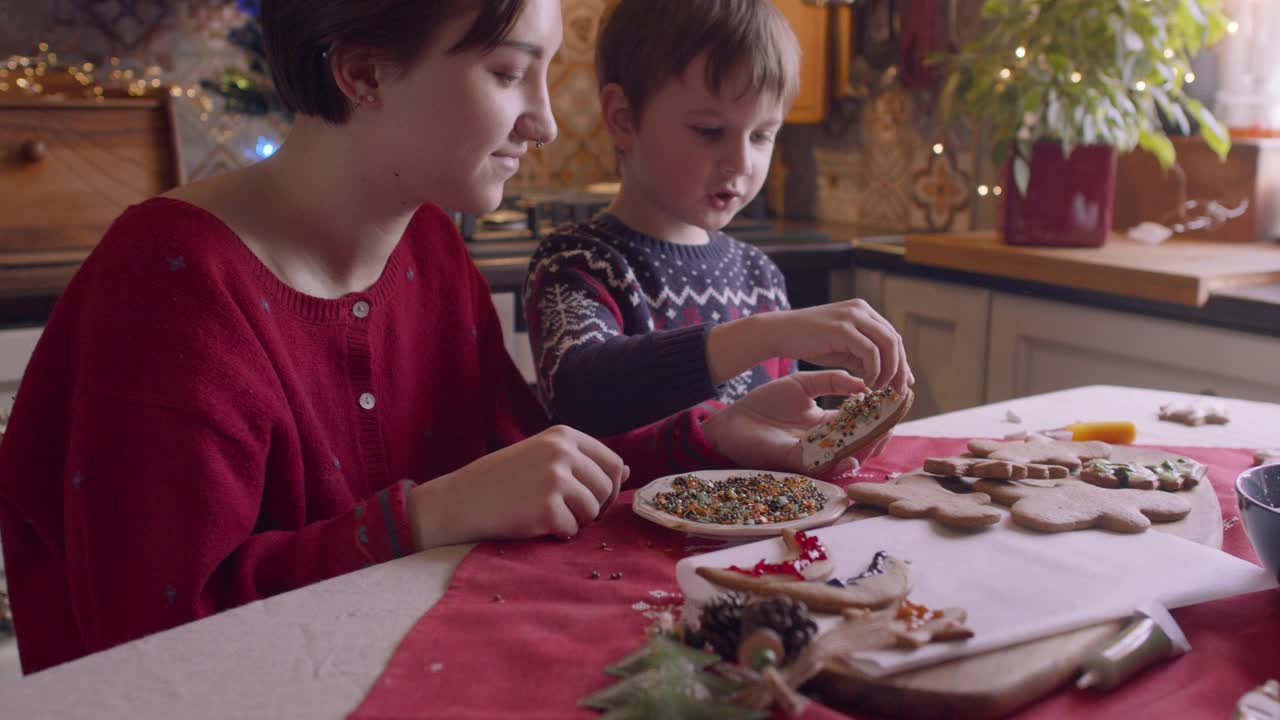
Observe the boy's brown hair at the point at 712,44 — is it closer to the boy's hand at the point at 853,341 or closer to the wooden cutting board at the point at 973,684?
the boy's hand at the point at 853,341

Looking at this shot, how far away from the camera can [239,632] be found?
1.95 ft

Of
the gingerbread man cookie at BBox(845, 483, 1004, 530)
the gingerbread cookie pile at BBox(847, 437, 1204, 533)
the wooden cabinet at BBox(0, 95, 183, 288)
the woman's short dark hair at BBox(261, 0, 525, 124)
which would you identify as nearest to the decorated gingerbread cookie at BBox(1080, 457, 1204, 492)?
the gingerbread cookie pile at BBox(847, 437, 1204, 533)

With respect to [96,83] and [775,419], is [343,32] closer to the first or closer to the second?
[775,419]

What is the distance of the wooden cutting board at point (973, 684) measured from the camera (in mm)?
482

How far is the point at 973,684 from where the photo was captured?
485 millimetres

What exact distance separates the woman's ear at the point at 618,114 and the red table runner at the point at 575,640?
2.38 feet

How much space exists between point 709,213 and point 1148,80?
1156 millimetres

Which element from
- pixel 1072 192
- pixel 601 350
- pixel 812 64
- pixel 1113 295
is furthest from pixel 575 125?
pixel 601 350

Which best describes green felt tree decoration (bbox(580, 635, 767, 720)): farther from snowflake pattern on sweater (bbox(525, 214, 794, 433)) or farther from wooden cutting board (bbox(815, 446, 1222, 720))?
snowflake pattern on sweater (bbox(525, 214, 794, 433))

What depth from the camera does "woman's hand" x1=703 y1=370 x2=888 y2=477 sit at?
0.97 metres

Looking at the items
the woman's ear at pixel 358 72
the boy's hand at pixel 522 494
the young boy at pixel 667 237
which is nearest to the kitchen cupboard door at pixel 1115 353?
the young boy at pixel 667 237

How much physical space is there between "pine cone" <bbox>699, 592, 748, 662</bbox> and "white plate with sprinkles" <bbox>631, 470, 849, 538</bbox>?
19 centimetres

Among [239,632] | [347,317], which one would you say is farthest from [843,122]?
[239,632]

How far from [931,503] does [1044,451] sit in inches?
8.1
